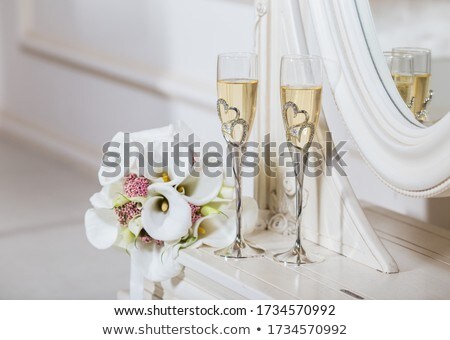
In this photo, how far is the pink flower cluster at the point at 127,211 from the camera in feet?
4.55

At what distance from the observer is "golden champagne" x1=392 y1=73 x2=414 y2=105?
127 centimetres

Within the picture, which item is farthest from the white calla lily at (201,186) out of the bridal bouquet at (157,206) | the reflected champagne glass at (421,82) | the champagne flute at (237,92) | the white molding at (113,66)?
the white molding at (113,66)

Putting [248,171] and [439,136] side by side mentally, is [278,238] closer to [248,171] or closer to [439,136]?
[248,171]

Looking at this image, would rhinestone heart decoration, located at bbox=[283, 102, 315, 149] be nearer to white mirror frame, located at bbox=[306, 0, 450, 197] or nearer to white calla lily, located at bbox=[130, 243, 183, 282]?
white mirror frame, located at bbox=[306, 0, 450, 197]

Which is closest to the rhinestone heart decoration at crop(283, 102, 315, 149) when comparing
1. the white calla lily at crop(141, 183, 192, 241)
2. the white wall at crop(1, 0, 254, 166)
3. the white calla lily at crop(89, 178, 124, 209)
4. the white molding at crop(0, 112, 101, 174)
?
the white calla lily at crop(141, 183, 192, 241)

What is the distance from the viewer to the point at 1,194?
2613mm

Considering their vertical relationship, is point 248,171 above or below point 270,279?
above

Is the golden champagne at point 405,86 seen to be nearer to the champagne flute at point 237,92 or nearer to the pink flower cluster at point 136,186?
the champagne flute at point 237,92

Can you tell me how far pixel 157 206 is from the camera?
1392mm

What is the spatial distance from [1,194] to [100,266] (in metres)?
0.69

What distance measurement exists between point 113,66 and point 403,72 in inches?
60.4

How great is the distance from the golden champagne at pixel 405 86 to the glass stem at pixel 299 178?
17 cm

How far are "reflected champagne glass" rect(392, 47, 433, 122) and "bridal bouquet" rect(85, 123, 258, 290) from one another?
0.33 metres
